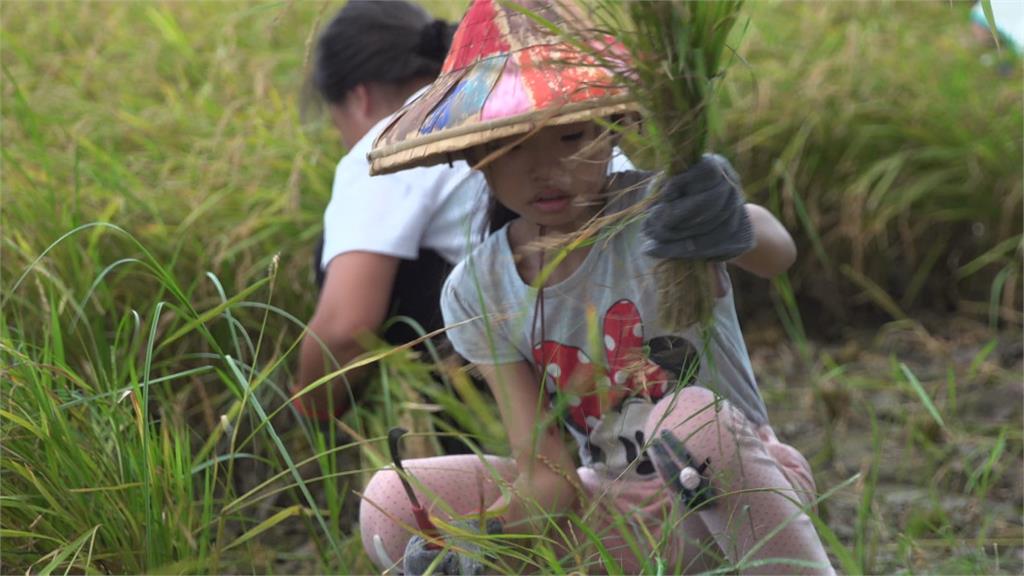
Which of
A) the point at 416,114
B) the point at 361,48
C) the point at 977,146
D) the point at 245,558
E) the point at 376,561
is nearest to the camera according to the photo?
the point at 416,114

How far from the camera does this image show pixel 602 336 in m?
1.95

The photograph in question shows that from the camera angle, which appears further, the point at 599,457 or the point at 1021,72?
the point at 1021,72

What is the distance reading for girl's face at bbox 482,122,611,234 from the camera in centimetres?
181

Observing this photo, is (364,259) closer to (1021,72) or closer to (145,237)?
(145,237)

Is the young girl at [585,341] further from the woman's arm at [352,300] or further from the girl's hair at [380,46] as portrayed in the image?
the girl's hair at [380,46]

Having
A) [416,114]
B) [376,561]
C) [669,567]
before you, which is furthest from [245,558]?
[416,114]

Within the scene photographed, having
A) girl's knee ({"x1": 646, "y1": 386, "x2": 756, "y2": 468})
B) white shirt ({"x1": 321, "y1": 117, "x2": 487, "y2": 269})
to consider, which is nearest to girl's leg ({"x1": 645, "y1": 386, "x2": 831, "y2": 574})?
girl's knee ({"x1": 646, "y1": 386, "x2": 756, "y2": 468})

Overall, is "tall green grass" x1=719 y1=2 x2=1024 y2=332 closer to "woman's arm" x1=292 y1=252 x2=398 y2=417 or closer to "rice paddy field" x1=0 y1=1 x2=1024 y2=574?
"rice paddy field" x1=0 y1=1 x2=1024 y2=574

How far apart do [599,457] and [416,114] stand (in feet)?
2.04

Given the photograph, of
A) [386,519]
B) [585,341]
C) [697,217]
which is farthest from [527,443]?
[697,217]

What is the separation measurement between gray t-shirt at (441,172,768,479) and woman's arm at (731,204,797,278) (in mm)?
75

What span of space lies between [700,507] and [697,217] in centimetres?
49

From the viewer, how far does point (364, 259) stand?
2508mm

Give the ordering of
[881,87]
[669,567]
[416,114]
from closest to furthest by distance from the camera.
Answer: [416,114]
[669,567]
[881,87]
